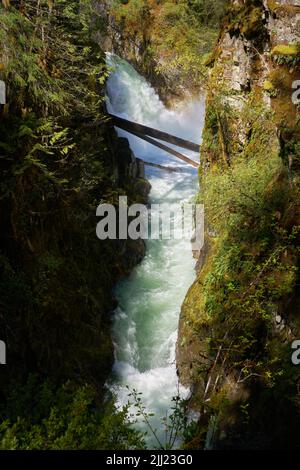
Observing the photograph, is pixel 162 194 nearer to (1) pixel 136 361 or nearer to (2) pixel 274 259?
(1) pixel 136 361

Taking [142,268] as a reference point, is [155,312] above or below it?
below

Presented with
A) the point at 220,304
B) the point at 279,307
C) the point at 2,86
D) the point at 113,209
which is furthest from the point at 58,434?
the point at 113,209

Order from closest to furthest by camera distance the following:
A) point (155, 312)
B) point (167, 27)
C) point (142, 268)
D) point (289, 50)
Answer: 1. point (289, 50)
2. point (155, 312)
3. point (142, 268)
4. point (167, 27)

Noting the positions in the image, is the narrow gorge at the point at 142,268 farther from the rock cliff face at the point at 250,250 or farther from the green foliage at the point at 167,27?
the green foliage at the point at 167,27

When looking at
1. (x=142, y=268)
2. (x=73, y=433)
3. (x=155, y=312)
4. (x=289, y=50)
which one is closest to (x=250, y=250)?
(x=289, y=50)

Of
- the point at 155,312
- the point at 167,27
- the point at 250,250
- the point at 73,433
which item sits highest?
the point at 167,27

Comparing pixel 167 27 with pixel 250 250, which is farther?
pixel 167 27

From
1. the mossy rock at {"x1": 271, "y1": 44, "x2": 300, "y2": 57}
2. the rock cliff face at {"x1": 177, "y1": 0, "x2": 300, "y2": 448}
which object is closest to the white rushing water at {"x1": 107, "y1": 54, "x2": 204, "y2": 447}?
the rock cliff face at {"x1": 177, "y1": 0, "x2": 300, "y2": 448}

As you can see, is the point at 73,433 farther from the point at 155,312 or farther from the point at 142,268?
the point at 142,268
